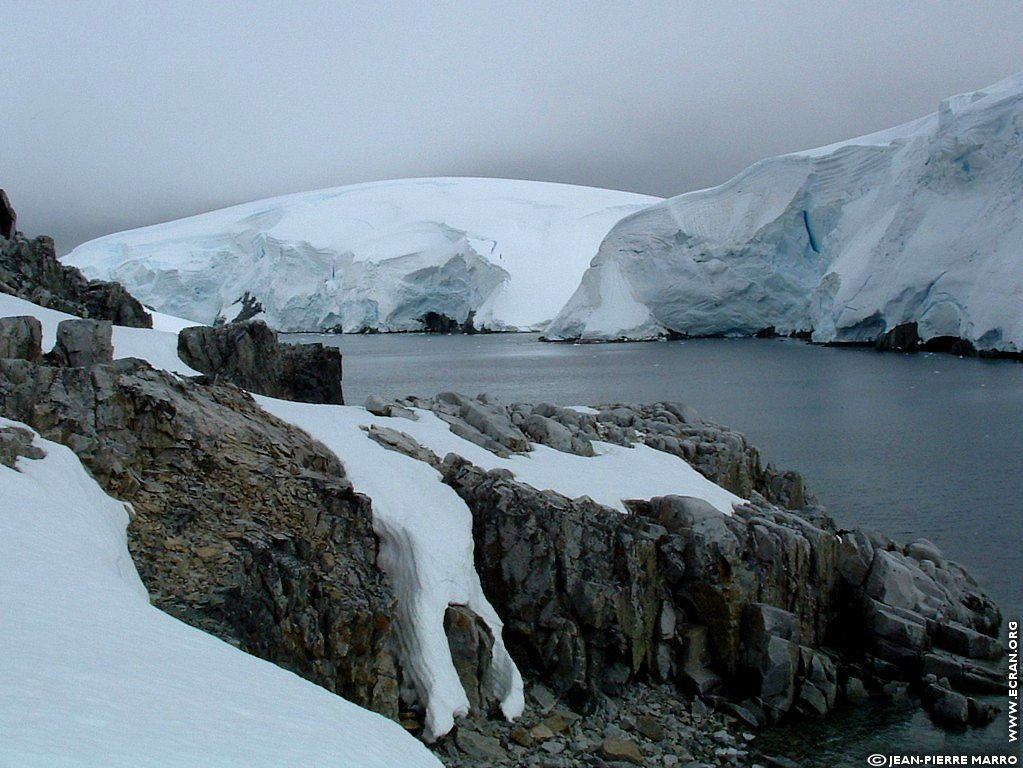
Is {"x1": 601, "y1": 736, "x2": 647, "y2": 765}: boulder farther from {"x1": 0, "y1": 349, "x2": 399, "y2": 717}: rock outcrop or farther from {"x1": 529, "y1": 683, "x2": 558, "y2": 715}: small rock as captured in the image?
{"x1": 0, "y1": 349, "x2": 399, "y2": 717}: rock outcrop

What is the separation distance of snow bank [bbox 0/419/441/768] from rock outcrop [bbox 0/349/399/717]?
32.3 inches

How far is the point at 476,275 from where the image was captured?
8519 centimetres

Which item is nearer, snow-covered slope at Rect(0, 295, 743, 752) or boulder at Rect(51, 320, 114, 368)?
snow-covered slope at Rect(0, 295, 743, 752)

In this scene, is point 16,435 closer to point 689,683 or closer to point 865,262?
point 689,683

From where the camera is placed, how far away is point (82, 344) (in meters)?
11.5

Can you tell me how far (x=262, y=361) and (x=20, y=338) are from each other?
619 centimetres

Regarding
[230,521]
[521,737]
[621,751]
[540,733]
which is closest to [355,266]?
[230,521]

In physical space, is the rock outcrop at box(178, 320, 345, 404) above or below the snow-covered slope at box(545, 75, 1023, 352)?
below

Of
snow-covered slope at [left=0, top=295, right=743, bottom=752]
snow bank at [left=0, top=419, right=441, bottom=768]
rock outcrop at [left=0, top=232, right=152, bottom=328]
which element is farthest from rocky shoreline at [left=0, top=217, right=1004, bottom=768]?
rock outcrop at [left=0, top=232, right=152, bottom=328]

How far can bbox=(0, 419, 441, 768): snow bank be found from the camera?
3773 millimetres

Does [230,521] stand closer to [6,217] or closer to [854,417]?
[6,217]

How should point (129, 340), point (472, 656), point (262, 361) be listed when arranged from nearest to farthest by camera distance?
point (472, 656), point (129, 340), point (262, 361)

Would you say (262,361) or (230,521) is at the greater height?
(262,361)

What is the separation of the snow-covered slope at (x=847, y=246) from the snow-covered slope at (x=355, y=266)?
15.0 meters
